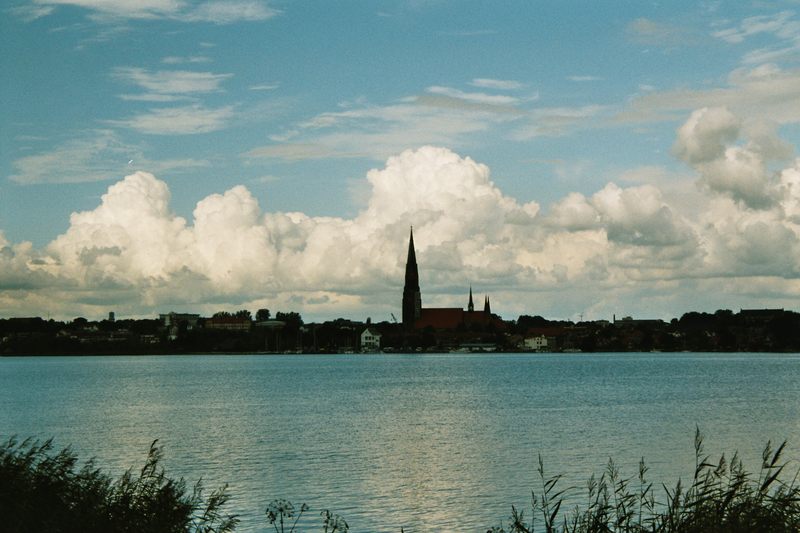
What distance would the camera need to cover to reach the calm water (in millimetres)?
33156

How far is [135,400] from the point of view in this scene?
93.0 metres

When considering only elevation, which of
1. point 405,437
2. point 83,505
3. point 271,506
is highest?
point 83,505

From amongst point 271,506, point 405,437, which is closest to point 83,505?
point 271,506

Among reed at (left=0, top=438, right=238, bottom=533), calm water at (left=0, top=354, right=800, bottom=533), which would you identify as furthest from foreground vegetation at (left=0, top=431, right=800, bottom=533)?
calm water at (left=0, top=354, right=800, bottom=533)

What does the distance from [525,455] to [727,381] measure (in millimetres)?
87856

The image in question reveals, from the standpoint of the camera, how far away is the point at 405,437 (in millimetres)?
53719

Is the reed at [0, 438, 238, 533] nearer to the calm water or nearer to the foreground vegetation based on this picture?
the foreground vegetation

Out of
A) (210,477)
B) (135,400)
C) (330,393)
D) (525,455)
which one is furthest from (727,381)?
(210,477)

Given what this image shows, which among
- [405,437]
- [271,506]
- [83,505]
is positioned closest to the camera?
[83,505]

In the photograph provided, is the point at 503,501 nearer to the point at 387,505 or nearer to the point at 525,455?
the point at 387,505

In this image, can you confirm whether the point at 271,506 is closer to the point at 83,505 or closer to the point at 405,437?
the point at 83,505

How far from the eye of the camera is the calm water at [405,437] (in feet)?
109

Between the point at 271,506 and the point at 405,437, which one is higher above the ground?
the point at 271,506

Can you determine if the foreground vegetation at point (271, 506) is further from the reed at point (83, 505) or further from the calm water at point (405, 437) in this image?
the calm water at point (405, 437)
